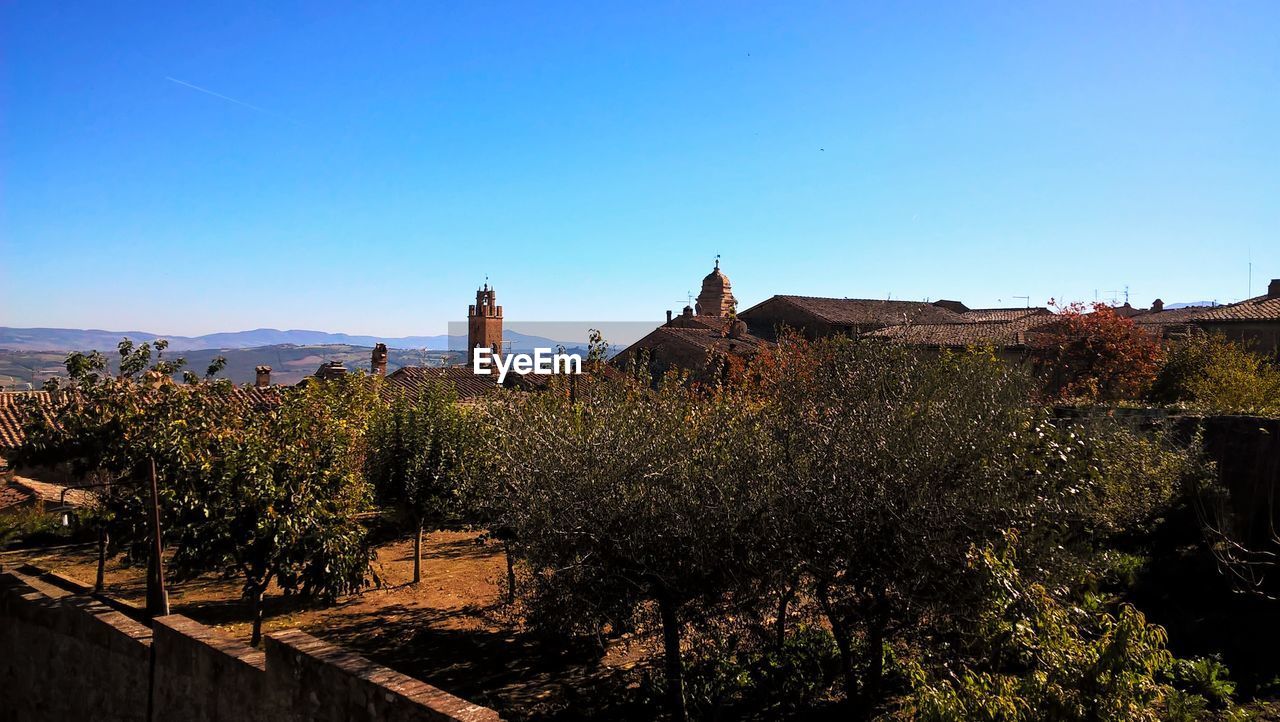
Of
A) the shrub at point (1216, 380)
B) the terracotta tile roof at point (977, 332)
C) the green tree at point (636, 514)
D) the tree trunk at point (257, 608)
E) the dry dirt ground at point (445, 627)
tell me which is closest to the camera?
the green tree at point (636, 514)

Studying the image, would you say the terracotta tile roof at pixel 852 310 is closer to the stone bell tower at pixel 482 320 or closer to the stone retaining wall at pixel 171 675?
the stone bell tower at pixel 482 320

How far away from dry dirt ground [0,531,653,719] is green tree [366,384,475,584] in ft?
4.37

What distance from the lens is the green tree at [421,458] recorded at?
15438 mm

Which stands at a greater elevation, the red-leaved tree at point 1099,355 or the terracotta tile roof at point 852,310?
the terracotta tile roof at point 852,310

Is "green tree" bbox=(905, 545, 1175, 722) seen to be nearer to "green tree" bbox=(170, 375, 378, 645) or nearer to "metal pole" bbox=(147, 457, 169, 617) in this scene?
"metal pole" bbox=(147, 457, 169, 617)

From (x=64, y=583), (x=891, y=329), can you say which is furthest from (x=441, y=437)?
(x=891, y=329)

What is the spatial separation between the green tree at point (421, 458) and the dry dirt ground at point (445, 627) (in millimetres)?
1332

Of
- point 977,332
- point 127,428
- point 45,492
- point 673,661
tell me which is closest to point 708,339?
point 977,332

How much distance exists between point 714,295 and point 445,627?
60.3 meters

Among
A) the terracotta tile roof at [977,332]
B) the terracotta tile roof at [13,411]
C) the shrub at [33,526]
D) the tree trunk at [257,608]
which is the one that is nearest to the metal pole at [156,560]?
the tree trunk at [257,608]

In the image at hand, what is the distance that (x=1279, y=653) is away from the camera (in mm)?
10312

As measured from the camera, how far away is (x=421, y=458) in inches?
610

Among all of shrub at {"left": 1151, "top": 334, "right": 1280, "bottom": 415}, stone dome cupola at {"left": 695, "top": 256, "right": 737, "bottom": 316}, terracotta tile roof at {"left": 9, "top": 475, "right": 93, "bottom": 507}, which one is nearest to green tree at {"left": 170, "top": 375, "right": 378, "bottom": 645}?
terracotta tile roof at {"left": 9, "top": 475, "right": 93, "bottom": 507}

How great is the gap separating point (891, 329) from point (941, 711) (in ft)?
117
